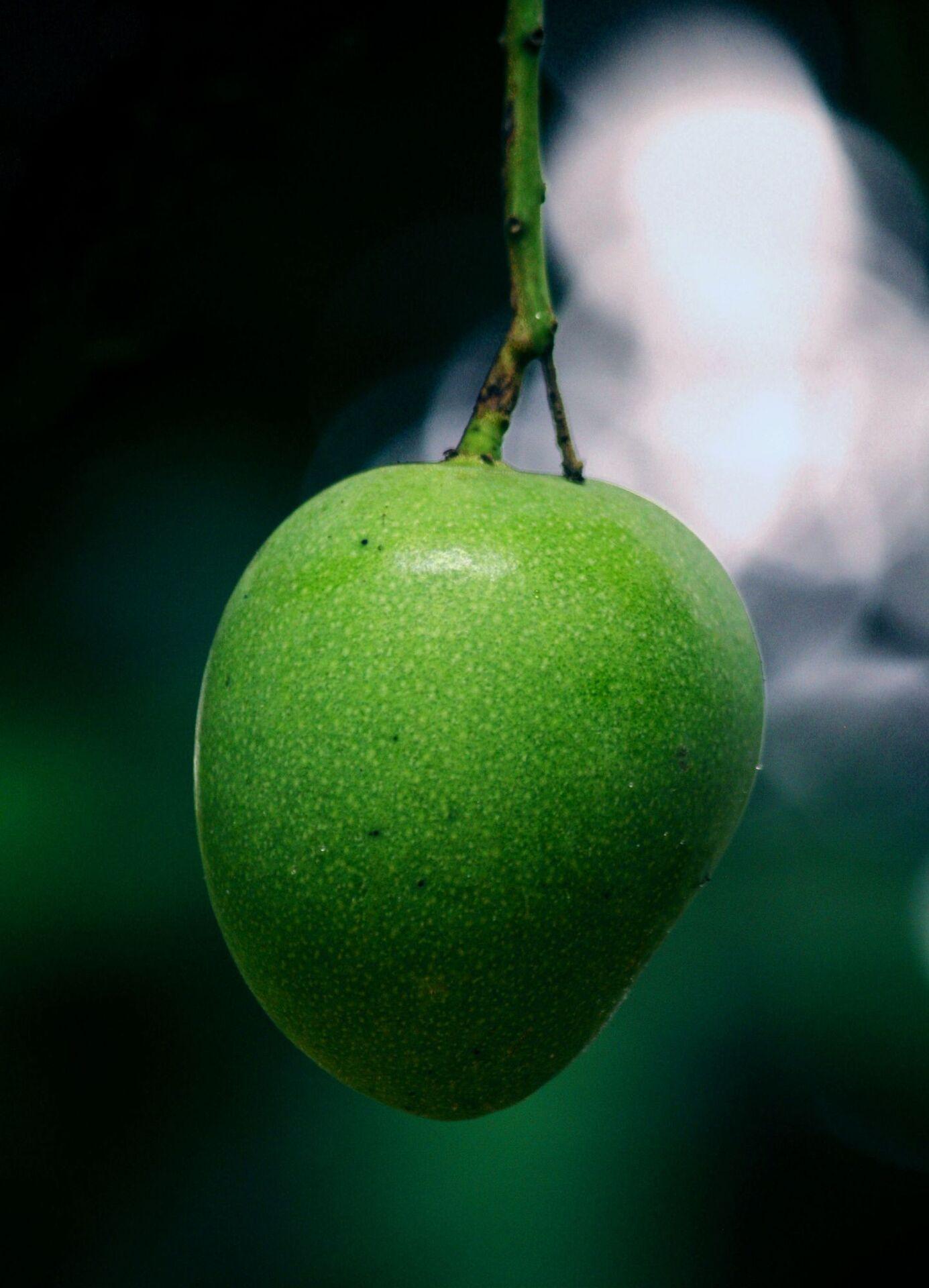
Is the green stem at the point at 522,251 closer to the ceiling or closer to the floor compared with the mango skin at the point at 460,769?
closer to the ceiling

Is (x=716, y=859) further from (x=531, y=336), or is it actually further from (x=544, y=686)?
(x=531, y=336)

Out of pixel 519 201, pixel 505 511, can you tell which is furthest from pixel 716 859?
pixel 519 201

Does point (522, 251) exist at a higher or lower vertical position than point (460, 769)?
higher

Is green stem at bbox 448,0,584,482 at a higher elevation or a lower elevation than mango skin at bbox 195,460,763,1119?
higher
